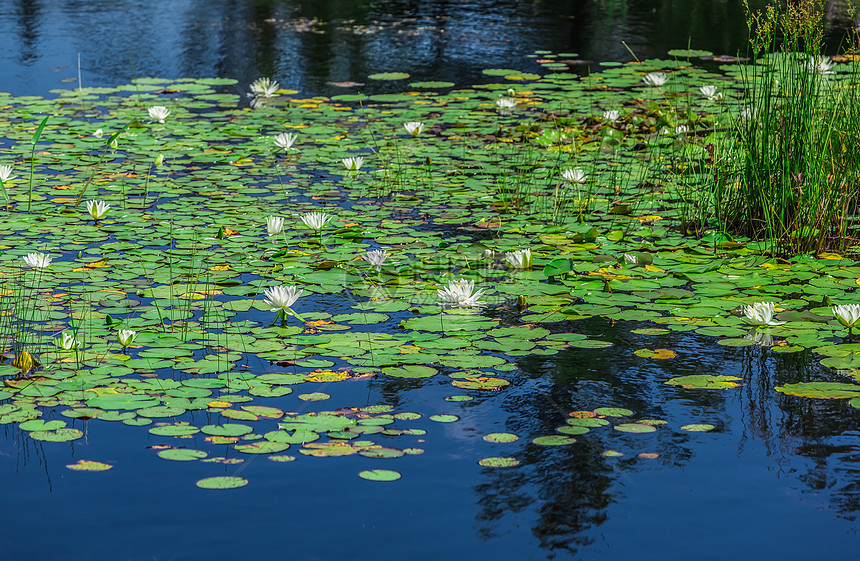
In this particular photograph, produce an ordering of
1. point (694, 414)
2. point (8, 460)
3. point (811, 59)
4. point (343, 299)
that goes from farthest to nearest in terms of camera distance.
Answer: point (811, 59) → point (343, 299) → point (694, 414) → point (8, 460)

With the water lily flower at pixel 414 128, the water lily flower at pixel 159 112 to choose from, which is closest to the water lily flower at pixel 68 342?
the water lily flower at pixel 414 128

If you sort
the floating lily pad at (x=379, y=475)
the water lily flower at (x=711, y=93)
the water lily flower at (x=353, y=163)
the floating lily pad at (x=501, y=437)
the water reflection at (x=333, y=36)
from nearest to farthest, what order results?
the floating lily pad at (x=379, y=475), the floating lily pad at (x=501, y=437), the water lily flower at (x=353, y=163), the water lily flower at (x=711, y=93), the water reflection at (x=333, y=36)

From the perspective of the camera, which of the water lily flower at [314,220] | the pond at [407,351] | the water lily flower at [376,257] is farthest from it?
the water lily flower at [314,220]

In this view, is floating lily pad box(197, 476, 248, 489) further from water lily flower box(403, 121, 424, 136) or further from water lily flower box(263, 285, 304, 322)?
water lily flower box(403, 121, 424, 136)

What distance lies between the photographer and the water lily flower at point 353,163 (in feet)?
17.7

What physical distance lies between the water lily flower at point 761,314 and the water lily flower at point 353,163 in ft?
8.89

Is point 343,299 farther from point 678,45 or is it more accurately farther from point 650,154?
point 678,45

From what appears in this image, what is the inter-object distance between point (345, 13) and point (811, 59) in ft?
28.0

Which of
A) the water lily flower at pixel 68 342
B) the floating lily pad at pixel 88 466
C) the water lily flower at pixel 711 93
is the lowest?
the floating lily pad at pixel 88 466

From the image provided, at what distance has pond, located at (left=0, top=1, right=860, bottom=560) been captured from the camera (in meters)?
2.34

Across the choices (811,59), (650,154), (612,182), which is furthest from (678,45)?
(811,59)

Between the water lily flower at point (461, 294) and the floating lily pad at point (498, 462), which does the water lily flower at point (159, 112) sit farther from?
the floating lily pad at point (498, 462)

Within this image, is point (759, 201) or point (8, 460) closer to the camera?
point (8, 460)

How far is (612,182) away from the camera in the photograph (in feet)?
16.9
